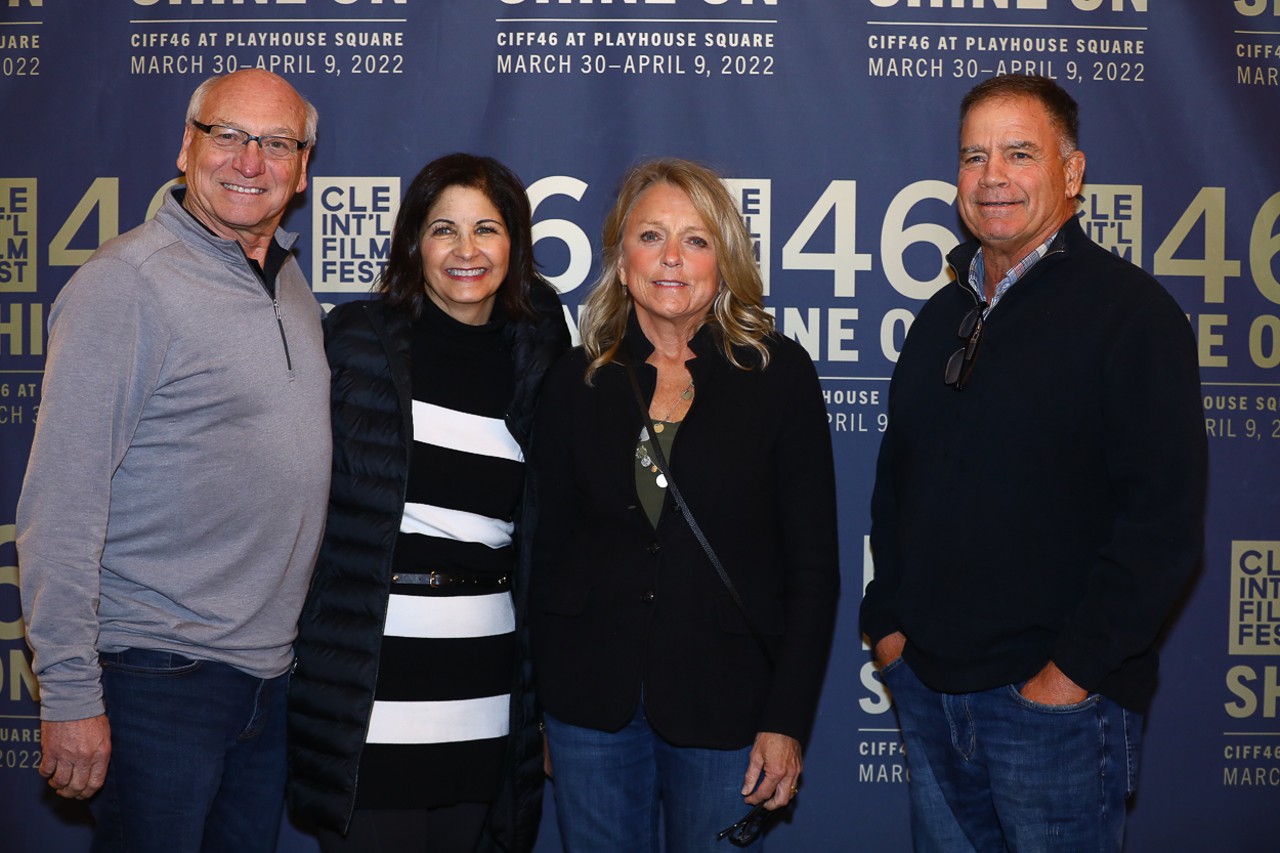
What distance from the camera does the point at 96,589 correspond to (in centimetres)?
191

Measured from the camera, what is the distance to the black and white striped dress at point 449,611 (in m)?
2.13

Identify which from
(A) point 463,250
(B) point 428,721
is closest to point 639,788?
(B) point 428,721

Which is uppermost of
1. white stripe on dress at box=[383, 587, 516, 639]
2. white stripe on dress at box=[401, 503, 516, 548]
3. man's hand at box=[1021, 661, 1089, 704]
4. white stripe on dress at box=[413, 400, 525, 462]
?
white stripe on dress at box=[413, 400, 525, 462]

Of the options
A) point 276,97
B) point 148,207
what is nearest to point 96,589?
point 276,97

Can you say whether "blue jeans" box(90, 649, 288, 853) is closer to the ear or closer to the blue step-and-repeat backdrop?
the blue step-and-repeat backdrop

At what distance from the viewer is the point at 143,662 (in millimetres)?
Answer: 1991

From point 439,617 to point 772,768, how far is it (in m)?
0.72

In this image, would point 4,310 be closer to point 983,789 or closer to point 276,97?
point 276,97

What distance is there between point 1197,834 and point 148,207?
138 inches

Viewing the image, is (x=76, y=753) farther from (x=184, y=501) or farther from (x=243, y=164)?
(x=243, y=164)

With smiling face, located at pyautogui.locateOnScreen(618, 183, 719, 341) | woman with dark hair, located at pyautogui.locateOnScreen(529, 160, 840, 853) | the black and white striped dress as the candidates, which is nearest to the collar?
woman with dark hair, located at pyautogui.locateOnScreen(529, 160, 840, 853)

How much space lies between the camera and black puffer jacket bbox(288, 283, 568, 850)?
212 cm

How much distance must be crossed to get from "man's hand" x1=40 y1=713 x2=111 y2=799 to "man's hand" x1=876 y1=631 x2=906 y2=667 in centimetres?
154

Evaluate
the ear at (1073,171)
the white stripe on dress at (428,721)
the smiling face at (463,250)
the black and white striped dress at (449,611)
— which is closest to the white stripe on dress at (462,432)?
the black and white striped dress at (449,611)
